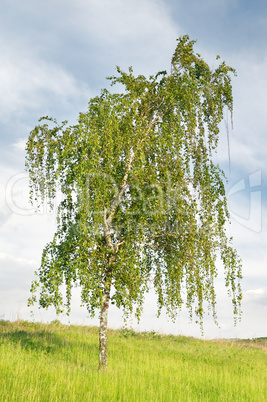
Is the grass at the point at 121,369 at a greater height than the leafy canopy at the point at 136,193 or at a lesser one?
lesser

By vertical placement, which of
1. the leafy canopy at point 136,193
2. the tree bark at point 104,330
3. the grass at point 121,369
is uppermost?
the leafy canopy at point 136,193

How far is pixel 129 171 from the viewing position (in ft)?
43.2

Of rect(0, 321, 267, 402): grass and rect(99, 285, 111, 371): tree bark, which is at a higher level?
rect(99, 285, 111, 371): tree bark

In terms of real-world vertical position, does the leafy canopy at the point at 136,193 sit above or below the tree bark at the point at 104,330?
above

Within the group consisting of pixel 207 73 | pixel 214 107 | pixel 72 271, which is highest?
pixel 207 73

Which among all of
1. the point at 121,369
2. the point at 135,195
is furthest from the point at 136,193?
the point at 121,369

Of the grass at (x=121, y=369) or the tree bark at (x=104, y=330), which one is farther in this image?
the tree bark at (x=104, y=330)

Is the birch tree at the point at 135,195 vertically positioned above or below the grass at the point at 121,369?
above

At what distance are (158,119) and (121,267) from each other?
17.8 feet

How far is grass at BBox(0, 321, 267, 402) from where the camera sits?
9.47 m

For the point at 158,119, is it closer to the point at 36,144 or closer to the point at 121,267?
the point at 36,144

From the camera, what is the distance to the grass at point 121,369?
947 cm

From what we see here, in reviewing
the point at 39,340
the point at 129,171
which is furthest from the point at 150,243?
the point at 39,340

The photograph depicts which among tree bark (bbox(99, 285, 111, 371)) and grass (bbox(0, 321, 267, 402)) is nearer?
grass (bbox(0, 321, 267, 402))
